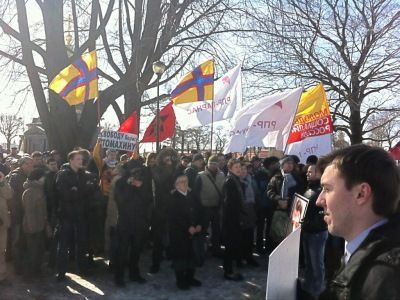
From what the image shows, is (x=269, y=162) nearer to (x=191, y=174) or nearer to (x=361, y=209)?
(x=191, y=174)

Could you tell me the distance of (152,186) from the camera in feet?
25.7

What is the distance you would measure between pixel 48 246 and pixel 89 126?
5.21 m

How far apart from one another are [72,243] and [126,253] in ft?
3.08

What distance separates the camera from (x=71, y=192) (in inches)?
261

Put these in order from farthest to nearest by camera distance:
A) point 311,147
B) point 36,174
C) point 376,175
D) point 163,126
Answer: point 163,126, point 311,147, point 36,174, point 376,175

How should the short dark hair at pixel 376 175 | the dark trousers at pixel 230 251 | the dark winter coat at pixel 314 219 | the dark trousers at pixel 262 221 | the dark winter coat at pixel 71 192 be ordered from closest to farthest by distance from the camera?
the short dark hair at pixel 376 175 < the dark winter coat at pixel 314 219 < the dark winter coat at pixel 71 192 < the dark trousers at pixel 230 251 < the dark trousers at pixel 262 221

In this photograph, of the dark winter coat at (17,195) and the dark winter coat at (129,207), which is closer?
the dark winter coat at (129,207)

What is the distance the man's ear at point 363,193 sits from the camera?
1.56m

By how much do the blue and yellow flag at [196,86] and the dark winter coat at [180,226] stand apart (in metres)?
3.49

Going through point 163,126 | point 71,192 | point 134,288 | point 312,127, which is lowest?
point 134,288

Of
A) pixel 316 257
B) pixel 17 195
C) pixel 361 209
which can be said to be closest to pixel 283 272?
pixel 361 209

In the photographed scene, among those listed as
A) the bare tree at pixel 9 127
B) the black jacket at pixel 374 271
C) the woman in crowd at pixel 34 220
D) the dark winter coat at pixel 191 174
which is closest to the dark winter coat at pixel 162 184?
the dark winter coat at pixel 191 174

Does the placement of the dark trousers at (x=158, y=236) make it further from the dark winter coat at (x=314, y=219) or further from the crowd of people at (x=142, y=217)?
the dark winter coat at (x=314, y=219)

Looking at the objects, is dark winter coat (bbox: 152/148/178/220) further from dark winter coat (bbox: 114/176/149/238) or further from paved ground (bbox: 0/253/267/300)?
paved ground (bbox: 0/253/267/300)
